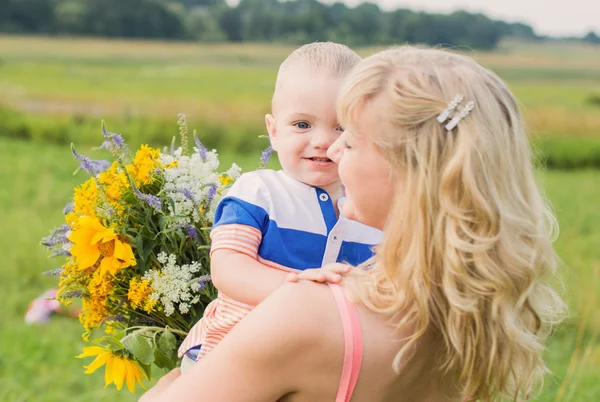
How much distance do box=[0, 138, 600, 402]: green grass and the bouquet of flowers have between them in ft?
4.40

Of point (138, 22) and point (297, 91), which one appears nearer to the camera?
point (297, 91)

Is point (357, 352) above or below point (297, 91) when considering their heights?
below

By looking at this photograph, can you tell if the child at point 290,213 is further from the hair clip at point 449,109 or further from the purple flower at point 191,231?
the hair clip at point 449,109

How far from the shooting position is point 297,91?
2.20 metres

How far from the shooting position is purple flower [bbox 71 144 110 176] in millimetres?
2389

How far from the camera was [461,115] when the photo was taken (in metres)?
1.54

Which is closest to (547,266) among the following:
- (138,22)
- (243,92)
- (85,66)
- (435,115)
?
(435,115)

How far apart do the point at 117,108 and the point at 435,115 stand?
2209cm

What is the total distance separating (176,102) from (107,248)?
2195cm

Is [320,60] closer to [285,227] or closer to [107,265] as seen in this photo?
[285,227]

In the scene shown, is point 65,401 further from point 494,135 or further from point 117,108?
point 117,108

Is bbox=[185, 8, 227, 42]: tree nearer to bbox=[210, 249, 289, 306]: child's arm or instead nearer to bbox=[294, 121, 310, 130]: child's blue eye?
bbox=[294, 121, 310, 130]: child's blue eye

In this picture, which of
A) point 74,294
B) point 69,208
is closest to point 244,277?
point 74,294

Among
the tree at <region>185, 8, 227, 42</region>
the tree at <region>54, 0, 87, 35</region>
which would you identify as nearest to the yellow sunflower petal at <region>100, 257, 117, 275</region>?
the tree at <region>185, 8, 227, 42</region>
